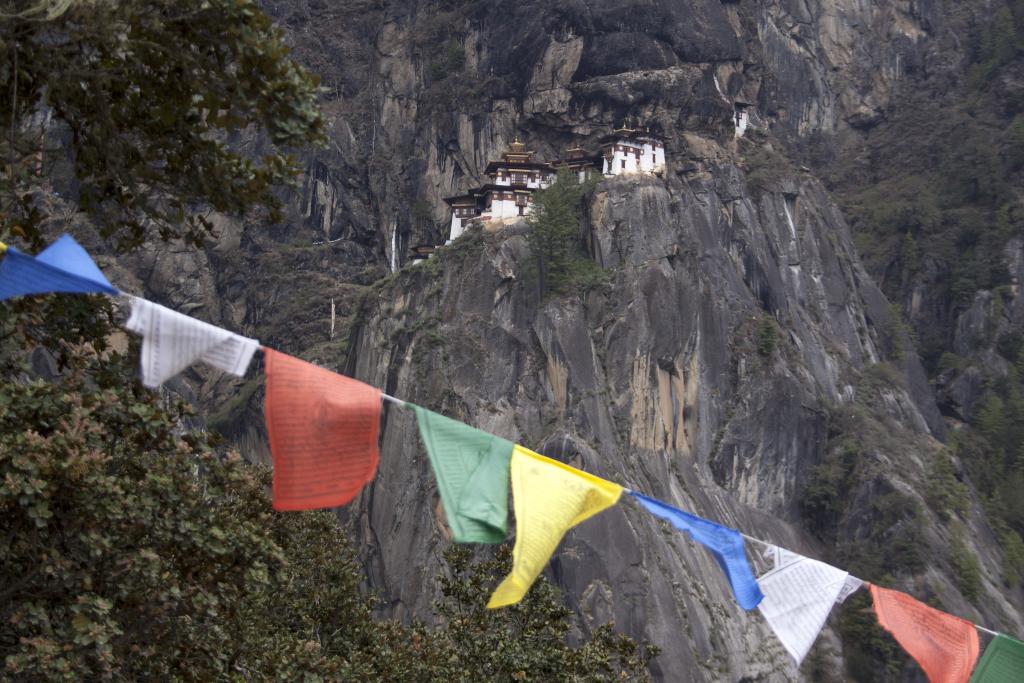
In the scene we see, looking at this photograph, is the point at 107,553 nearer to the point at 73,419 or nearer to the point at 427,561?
the point at 73,419

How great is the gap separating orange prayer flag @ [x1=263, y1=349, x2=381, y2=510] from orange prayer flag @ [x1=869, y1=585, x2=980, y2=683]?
5.11 metres

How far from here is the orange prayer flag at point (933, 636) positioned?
1192cm

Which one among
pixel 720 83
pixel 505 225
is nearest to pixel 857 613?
pixel 505 225

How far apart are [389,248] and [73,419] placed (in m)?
65.0

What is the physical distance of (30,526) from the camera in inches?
458

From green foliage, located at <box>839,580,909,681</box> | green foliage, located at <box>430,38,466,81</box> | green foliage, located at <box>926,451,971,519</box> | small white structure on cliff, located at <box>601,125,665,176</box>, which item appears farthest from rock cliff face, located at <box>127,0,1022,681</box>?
small white structure on cliff, located at <box>601,125,665,176</box>

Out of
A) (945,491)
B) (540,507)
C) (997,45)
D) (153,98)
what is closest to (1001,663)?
(540,507)

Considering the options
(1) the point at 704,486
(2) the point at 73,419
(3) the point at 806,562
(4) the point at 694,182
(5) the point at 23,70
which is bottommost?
(1) the point at 704,486

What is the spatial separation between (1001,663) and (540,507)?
464 centimetres

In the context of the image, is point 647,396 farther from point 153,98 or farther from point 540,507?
point 540,507

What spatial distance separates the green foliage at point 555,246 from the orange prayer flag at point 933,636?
143 feet

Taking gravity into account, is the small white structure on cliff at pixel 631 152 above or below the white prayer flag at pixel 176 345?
above

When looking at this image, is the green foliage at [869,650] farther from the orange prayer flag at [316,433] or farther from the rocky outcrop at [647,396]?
the orange prayer flag at [316,433]

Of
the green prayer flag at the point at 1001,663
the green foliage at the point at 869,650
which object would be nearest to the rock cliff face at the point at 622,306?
the green foliage at the point at 869,650
